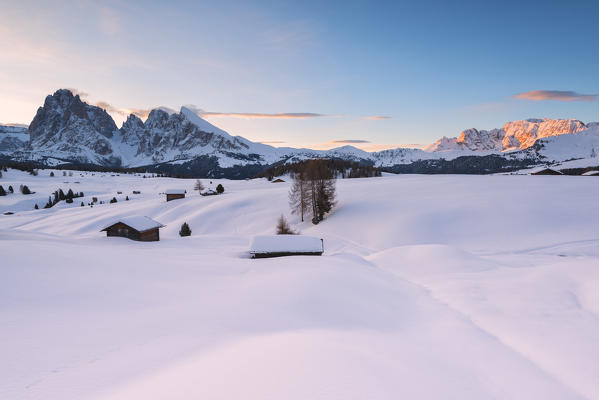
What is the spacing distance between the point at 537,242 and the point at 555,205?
1451 centimetres

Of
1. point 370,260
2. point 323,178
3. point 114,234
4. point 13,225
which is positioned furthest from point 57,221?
point 370,260

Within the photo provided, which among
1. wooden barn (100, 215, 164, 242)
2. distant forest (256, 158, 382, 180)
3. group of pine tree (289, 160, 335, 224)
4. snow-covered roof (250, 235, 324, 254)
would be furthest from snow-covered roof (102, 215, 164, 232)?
distant forest (256, 158, 382, 180)

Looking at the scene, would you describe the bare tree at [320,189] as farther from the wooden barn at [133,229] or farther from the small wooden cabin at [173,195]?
the small wooden cabin at [173,195]

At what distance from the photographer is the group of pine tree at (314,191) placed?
163ft

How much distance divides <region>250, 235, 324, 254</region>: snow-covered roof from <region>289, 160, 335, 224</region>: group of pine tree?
20.6 meters

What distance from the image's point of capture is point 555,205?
39812 mm

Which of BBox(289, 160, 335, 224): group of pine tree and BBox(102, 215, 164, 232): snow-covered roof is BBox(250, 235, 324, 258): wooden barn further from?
BBox(289, 160, 335, 224): group of pine tree

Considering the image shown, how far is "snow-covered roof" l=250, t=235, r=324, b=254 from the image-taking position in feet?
84.8

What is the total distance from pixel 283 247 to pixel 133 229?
19.0 meters

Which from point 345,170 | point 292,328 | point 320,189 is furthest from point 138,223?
point 345,170

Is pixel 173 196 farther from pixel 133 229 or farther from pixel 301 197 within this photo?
pixel 133 229

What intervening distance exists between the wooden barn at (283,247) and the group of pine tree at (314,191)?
2082cm

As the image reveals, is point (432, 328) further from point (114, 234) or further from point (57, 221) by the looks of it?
point (57, 221)

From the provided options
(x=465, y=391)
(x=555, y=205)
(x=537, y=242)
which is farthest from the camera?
(x=555, y=205)
